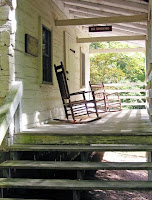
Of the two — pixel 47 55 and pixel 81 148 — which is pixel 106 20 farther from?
pixel 81 148

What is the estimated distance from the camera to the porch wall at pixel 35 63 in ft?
15.3

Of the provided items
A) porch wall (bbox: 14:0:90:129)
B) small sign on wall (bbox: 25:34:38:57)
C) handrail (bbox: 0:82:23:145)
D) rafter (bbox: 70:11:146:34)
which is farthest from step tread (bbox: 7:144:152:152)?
rafter (bbox: 70:11:146:34)

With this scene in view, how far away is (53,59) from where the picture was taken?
21.4ft

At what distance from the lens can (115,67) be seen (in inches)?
742

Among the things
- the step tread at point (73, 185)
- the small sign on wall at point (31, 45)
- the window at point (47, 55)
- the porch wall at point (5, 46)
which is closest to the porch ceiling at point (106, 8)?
the window at point (47, 55)

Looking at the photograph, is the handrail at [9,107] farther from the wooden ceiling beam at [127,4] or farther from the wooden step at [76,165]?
the wooden ceiling beam at [127,4]

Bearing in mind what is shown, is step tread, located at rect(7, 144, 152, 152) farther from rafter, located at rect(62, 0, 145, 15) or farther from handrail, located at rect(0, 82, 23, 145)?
rafter, located at rect(62, 0, 145, 15)

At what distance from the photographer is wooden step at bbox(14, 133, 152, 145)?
381 centimetres

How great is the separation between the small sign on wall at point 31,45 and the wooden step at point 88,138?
153 centimetres

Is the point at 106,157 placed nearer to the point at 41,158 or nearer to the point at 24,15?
the point at 41,158

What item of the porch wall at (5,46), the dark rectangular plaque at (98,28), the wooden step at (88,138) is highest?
the dark rectangular plaque at (98,28)

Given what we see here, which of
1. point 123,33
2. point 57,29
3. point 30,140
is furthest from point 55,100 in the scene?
point 123,33

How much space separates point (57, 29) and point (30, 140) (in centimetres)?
362

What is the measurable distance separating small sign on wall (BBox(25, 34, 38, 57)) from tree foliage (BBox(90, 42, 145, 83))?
13.8 m
